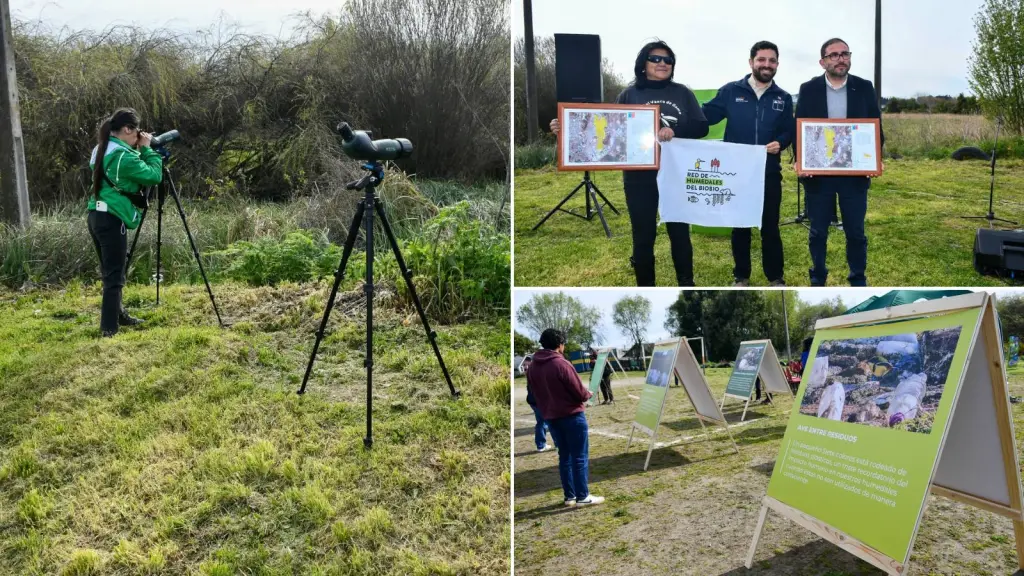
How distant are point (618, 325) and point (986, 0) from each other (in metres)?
4.18

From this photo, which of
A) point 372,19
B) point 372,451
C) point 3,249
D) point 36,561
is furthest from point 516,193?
point 372,19

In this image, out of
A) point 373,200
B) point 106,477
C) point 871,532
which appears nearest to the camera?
point 871,532

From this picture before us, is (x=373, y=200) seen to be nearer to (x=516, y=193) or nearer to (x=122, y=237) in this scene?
(x=516, y=193)

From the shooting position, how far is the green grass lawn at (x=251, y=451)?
11.6 feet

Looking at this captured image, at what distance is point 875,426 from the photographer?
3086mm

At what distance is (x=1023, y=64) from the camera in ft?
18.9

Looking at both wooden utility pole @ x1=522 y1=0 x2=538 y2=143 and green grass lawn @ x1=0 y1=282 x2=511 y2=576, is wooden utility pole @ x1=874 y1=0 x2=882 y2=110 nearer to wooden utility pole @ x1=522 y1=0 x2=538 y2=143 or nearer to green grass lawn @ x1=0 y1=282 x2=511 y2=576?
wooden utility pole @ x1=522 y1=0 x2=538 y2=143

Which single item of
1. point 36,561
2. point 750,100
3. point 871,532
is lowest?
point 36,561

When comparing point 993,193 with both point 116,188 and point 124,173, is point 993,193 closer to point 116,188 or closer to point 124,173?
point 124,173

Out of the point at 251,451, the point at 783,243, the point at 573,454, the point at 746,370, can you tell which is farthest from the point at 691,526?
the point at 746,370

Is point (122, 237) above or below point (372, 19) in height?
below

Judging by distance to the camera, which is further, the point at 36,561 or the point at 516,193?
the point at 516,193

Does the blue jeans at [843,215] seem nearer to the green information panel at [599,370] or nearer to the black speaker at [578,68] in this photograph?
the black speaker at [578,68]

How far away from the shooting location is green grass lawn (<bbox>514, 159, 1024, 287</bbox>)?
4.98 meters
